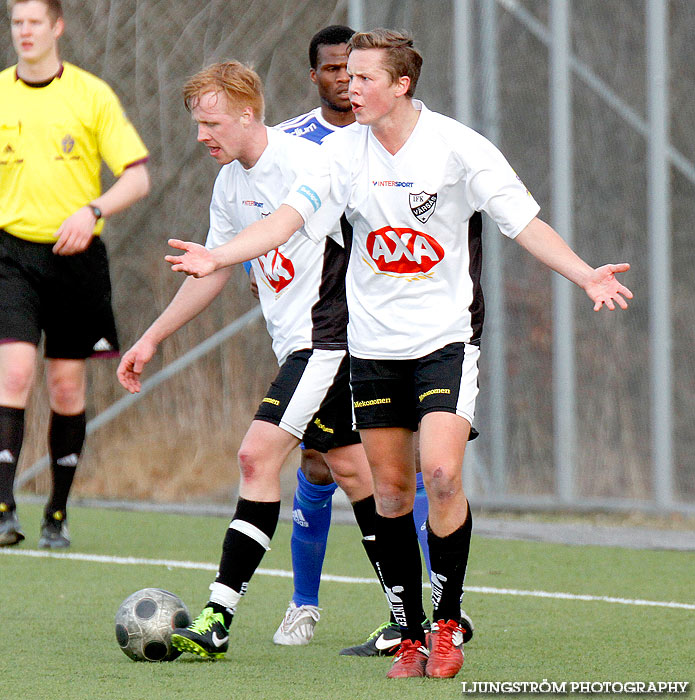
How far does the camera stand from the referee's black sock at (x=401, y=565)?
4.53 meters

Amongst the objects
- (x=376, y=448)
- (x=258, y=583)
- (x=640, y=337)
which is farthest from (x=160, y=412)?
(x=376, y=448)

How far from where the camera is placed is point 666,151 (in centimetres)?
847

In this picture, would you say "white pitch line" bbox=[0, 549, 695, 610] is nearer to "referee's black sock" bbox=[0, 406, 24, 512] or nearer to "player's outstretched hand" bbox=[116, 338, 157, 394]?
"referee's black sock" bbox=[0, 406, 24, 512]

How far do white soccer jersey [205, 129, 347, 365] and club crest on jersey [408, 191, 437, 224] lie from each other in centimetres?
63

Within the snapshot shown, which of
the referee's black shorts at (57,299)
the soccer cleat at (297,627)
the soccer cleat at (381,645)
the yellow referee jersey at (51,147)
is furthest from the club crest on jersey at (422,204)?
the referee's black shorts at (57,299)

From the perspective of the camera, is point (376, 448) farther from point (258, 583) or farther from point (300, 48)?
point (300, 48)

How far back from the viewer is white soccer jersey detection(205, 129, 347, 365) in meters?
4.95

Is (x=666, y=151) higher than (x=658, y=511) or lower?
higher

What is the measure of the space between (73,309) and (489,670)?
3.29 meters

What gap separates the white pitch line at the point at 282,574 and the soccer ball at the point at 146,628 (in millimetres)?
1721

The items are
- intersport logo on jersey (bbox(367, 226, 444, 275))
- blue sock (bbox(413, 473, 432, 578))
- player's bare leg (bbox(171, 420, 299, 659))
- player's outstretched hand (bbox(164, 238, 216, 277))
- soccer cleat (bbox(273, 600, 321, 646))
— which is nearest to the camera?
player's outstretched hand (bbox(164, 238, 216, 277))

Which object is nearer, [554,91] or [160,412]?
[554,91]

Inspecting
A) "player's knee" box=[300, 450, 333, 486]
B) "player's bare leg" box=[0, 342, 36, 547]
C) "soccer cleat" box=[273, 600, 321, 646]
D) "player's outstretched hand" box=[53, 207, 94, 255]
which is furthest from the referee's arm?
"soccer cleat" box=[273, 600, 321, 646]

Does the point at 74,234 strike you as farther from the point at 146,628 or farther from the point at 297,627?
the point at 146,628
